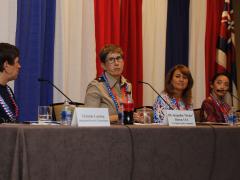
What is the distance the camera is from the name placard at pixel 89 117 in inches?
79.7

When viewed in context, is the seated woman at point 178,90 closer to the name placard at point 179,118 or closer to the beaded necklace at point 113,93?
the beaded necklace at point 113,93

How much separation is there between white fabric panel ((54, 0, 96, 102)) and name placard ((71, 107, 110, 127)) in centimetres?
208

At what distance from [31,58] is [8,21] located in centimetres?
36

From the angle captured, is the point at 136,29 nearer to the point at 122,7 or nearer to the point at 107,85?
the point at 122,7

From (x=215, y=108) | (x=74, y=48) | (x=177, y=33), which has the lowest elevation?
(x=215, y=108)

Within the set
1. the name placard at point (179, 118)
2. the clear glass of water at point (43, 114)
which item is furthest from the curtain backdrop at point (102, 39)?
the name placard at point (179, 118)

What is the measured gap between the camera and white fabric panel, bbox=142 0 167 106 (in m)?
5.07

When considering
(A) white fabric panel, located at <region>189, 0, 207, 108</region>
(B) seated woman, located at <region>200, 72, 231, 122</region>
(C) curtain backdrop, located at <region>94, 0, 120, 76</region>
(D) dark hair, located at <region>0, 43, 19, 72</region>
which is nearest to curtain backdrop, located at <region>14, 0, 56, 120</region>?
(C) curtain backdrop, located at <region>94, 0, 120, 76</region>

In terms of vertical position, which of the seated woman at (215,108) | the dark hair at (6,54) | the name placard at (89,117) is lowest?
the name placard at (89,117)

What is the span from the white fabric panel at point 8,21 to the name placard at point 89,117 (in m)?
1.88

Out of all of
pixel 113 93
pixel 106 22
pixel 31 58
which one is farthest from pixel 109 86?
pixel 106 22

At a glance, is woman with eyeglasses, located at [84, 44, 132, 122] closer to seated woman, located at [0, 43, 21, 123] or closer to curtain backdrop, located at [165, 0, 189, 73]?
seated woman, located at [0, 43, 21, 123]

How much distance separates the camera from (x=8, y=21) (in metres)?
3.87

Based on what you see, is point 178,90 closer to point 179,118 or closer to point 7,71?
point 179,118
